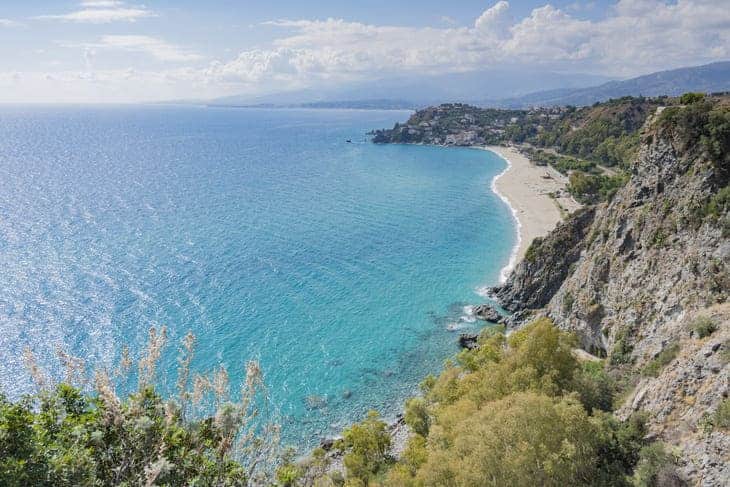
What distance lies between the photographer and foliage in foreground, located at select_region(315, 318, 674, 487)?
20.3m

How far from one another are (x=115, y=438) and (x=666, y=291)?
3888 centimetres

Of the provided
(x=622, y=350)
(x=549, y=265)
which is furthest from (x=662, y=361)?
(x=549, y=265)

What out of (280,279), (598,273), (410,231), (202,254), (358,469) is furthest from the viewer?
(410,231)

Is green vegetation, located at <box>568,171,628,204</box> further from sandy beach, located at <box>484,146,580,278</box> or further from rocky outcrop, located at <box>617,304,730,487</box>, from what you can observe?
rocky outcrop, located at <box>617,304,730,487</box>

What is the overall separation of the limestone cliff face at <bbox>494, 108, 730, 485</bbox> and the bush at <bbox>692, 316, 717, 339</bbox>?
40cm

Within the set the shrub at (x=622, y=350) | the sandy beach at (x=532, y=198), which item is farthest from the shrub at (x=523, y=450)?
the sandy beach at (x=532, y=198)

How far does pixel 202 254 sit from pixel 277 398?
124 ft

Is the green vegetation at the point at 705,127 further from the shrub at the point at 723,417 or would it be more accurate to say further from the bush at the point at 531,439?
the shrub at the point at 723,417

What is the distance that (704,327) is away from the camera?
90.0 feet

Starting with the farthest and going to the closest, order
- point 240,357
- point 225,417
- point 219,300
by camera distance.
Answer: point 219,300, point 240,357, point 225,417

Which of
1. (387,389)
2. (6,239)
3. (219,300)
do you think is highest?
(6,239)

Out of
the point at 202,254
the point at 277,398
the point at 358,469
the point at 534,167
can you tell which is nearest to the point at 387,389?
the point at 277,398

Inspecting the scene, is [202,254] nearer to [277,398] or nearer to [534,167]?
[277,398]

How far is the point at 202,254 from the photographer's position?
249 ft
